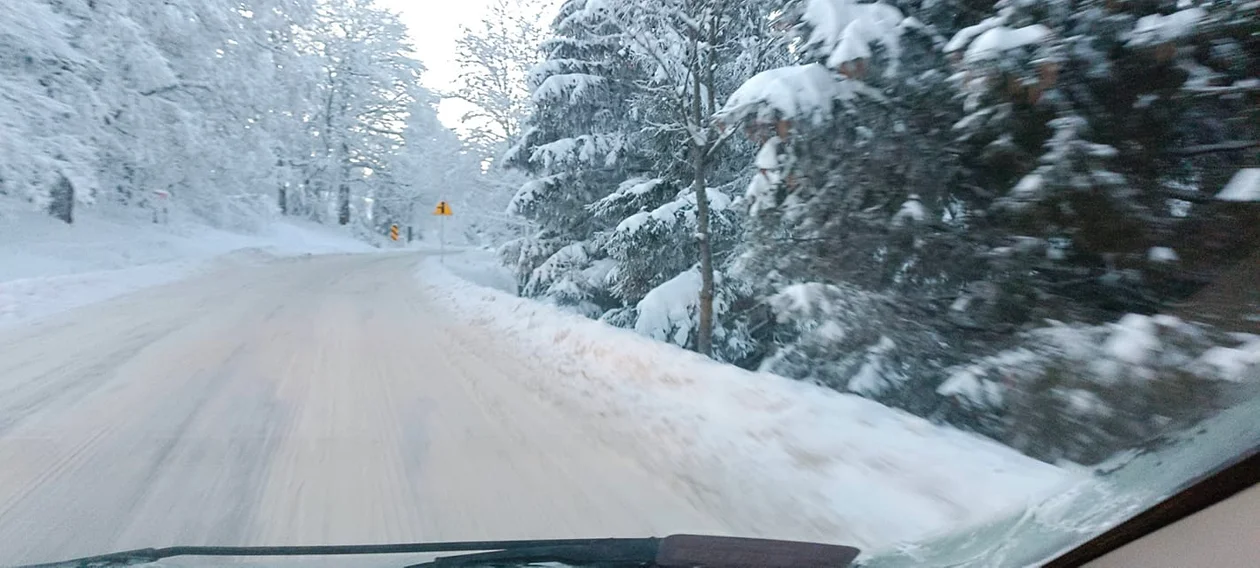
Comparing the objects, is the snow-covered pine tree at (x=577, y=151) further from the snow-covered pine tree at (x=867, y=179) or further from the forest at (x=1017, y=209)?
the snow-covered pine tree at (x=867, y=179)

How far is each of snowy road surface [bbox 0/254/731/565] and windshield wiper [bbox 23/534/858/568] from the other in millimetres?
648

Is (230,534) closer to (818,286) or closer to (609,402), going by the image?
(609,402)

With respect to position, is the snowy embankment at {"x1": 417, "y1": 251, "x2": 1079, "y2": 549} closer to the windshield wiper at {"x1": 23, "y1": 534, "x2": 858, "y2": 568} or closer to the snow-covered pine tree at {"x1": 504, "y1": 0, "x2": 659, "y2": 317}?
the windshield wiper at {"x1": 23, "y1": 534, "x2": 858, "y2": 568}

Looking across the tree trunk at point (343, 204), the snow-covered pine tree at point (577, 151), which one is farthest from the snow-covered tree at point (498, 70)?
the tree trunk at point (343, 204)

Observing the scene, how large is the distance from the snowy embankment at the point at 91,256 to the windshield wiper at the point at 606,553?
39.1 ft

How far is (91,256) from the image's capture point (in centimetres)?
2619

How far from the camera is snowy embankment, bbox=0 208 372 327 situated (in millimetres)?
16734

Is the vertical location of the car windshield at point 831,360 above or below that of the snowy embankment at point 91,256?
above

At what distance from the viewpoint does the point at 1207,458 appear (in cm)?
245

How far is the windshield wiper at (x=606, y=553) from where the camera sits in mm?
3447

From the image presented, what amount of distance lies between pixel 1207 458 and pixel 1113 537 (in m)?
0.32

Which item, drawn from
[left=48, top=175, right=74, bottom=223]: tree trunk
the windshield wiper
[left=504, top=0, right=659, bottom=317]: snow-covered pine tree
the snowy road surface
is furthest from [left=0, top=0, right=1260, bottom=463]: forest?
[left=48, top=175, right=74, bottom=223]: tree trunk

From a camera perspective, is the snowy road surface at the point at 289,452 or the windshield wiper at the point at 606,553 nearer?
the windshield wiper at the point at 606,553

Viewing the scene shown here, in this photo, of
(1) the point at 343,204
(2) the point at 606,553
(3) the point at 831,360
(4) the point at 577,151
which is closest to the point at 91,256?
(4) the point at 577,151
